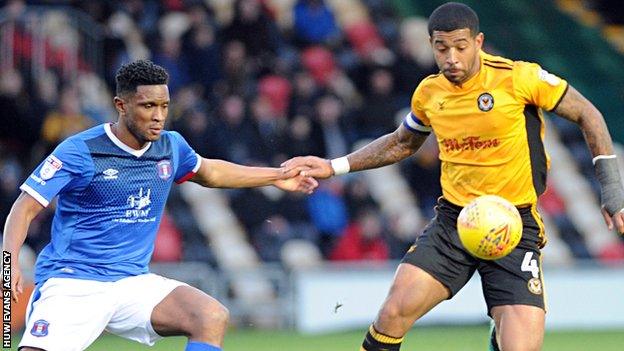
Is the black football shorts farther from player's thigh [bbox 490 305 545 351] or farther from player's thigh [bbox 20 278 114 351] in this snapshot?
player's thigh [bbox 20 278 114 351]

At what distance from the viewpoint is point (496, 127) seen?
8133 mm

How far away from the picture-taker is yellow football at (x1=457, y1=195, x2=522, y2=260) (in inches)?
308

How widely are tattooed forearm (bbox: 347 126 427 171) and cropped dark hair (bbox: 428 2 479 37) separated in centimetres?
98

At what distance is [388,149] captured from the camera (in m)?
8.97

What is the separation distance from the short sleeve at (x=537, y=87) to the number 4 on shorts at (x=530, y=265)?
0.90 metres

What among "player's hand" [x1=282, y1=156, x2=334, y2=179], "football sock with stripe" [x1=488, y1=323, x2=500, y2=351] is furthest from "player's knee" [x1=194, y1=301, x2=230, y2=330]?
"football sock with stripe" [x1=488, y1=323, x2=500, y2=351]

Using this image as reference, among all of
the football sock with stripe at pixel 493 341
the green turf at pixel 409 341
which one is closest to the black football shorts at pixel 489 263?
the football sock with stripe at pixel 493 341

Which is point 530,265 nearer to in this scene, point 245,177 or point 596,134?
point 596,134

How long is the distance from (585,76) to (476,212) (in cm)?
1270

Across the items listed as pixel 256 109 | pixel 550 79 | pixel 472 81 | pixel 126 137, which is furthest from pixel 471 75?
pixel 256 109

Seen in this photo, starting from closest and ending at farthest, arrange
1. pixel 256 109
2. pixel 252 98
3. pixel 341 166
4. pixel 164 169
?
pixel 164 169
pixel 341 166
pixel 256 109
pixel 252 98

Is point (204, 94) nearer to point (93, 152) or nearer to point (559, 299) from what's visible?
point (559, 299)

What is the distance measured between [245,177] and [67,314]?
1.69 metres

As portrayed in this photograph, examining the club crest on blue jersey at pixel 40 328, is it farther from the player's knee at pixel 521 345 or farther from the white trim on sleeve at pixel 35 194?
the player's knee at pixel 521 345
